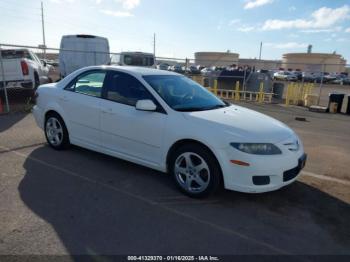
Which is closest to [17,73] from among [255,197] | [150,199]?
[150,199]

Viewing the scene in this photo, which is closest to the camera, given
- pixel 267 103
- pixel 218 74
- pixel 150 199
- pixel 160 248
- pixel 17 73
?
pixel 160 248

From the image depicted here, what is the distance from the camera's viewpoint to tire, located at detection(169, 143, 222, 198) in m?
3.91

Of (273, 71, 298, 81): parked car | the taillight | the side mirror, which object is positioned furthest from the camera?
(273, 71, 298, 81): parked car

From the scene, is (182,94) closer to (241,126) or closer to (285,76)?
(241,126)

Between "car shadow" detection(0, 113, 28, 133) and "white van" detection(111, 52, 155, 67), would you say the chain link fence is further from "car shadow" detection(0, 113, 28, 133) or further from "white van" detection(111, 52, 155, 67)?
"car shadow" detection(0, 113, 28, 133)

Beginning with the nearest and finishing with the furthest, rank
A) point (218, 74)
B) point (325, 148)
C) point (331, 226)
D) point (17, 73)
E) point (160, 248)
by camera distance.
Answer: point (160, 248) → point (331, 226) → point (325, 148) → point (17, 73) → point (218, 74)

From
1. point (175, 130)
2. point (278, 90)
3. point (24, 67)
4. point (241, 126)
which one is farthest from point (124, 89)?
point (278, 90)

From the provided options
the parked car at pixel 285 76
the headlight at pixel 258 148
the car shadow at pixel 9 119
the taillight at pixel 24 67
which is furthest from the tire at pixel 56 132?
the parked car at pixel 285 76

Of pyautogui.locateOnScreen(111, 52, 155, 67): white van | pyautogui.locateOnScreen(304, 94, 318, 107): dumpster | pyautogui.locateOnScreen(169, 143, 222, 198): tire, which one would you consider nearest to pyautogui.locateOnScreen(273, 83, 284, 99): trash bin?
pyautogui.locateOnScreen(304, 94, 318, 107): dumpster

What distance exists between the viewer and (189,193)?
13.6 ft

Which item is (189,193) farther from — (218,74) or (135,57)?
(218,74)

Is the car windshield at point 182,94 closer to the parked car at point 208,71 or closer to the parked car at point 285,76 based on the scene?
the parked car at point 208,71

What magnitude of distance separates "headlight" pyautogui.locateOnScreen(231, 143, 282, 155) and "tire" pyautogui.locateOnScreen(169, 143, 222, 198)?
1.17 feet

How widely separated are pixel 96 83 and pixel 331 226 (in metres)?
3.88
